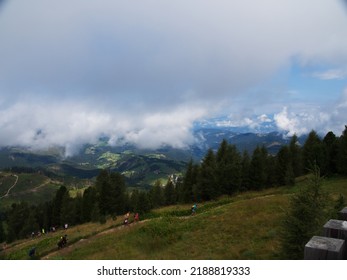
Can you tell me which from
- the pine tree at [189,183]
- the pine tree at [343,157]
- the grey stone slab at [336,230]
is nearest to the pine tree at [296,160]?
the pine tree at [343,157]

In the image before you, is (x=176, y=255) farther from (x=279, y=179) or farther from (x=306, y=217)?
(x=279, y=179)

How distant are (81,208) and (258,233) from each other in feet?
226

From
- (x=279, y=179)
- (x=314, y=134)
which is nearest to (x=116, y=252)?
(x=279, y=179)

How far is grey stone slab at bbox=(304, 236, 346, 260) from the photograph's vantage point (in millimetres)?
6452

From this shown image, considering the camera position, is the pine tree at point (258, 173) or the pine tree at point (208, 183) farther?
the pine tree at point (258, 173)

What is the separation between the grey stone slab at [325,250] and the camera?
254 inches

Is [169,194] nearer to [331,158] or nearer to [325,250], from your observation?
[331,158]

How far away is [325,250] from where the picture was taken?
650 centimetres

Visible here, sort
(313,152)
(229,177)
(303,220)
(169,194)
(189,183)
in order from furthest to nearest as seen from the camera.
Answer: (169,194) → (189,183) → (313,152) → (229,177) → (303,220)

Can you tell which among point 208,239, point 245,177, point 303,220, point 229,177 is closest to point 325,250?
point 303,220

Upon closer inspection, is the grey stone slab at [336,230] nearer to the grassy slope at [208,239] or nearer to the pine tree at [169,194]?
the grassy slope at [208,239]

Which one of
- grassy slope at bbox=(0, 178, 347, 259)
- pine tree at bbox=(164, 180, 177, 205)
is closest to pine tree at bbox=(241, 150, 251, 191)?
grassy slope at bbox=(0, 178, 347, 259)

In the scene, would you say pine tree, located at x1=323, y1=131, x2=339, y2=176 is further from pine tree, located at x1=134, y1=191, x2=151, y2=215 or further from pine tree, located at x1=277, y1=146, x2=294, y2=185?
pine tree, located at x1=134, y1=191, x2=151, y2=215

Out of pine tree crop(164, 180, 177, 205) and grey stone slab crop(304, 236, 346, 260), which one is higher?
grey stone slab crop(304, 236, 346, 260)
